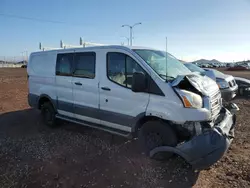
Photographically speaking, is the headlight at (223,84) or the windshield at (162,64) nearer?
the windshield at (162,64)

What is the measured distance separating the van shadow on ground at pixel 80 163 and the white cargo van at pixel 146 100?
1.26 ft

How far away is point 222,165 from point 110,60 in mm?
2870

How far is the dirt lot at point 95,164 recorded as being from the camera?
3633 mm

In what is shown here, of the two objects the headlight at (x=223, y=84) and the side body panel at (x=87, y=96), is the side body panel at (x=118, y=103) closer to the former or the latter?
the side body panel at (x=87, y=96)

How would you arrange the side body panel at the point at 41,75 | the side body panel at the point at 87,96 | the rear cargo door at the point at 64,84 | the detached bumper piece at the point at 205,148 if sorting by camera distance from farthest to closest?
the side body panel at the point at 41,75
the rear cargo door at the point at 64,84
the side body panel at the point at 87,96
the detached bumper piece at the point at 205,148

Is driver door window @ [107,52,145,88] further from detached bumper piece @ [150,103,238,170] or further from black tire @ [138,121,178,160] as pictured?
detached bumper piece @ [150,103,238,170]

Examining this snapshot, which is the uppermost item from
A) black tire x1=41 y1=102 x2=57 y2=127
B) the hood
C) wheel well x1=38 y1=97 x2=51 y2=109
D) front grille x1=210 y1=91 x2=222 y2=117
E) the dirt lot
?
the hood

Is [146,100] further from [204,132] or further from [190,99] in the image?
[204,132]

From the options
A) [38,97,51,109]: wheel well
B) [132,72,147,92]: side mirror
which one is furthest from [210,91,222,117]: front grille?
[38,97,51,109]: wheel well

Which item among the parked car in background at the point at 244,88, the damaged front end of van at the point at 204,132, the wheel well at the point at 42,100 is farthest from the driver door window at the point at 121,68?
the parked car in background at the point at 244,88

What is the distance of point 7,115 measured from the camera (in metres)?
7.89

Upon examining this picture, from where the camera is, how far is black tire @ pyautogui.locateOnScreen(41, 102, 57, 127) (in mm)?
6384

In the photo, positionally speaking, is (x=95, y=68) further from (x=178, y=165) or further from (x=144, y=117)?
(x=178, y=165)

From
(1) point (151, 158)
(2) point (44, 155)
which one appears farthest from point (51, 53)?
(1) point (151, 158)
